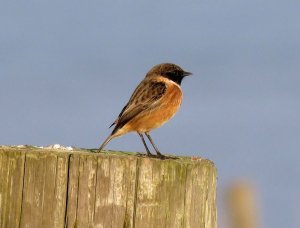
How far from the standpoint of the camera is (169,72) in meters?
10.6

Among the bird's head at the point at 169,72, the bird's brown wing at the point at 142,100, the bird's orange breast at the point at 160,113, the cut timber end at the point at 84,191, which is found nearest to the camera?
the cut timber end at the point at 84,191

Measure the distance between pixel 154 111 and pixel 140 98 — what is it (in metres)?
0.28

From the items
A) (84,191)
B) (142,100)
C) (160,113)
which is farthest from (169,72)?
(84,191)

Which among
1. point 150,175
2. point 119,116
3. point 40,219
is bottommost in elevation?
point 40,219

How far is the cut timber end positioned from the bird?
356 cm

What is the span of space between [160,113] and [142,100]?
37 centimetres

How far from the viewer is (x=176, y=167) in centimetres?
519

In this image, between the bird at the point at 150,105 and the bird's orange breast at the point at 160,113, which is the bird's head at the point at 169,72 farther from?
the bird's orange breast at the point at 160,113

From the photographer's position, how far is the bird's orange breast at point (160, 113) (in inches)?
369

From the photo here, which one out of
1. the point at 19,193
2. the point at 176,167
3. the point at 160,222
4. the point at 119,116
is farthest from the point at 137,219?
the point at 119,116

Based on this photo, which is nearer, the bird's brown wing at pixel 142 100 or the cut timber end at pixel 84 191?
the cut timber end at pixel 84 191

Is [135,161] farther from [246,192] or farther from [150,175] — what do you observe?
[246,192]

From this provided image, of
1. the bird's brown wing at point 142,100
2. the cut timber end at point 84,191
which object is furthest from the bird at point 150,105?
the cut timber end at point 84,191

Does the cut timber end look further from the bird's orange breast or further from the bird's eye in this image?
the bird's eye
